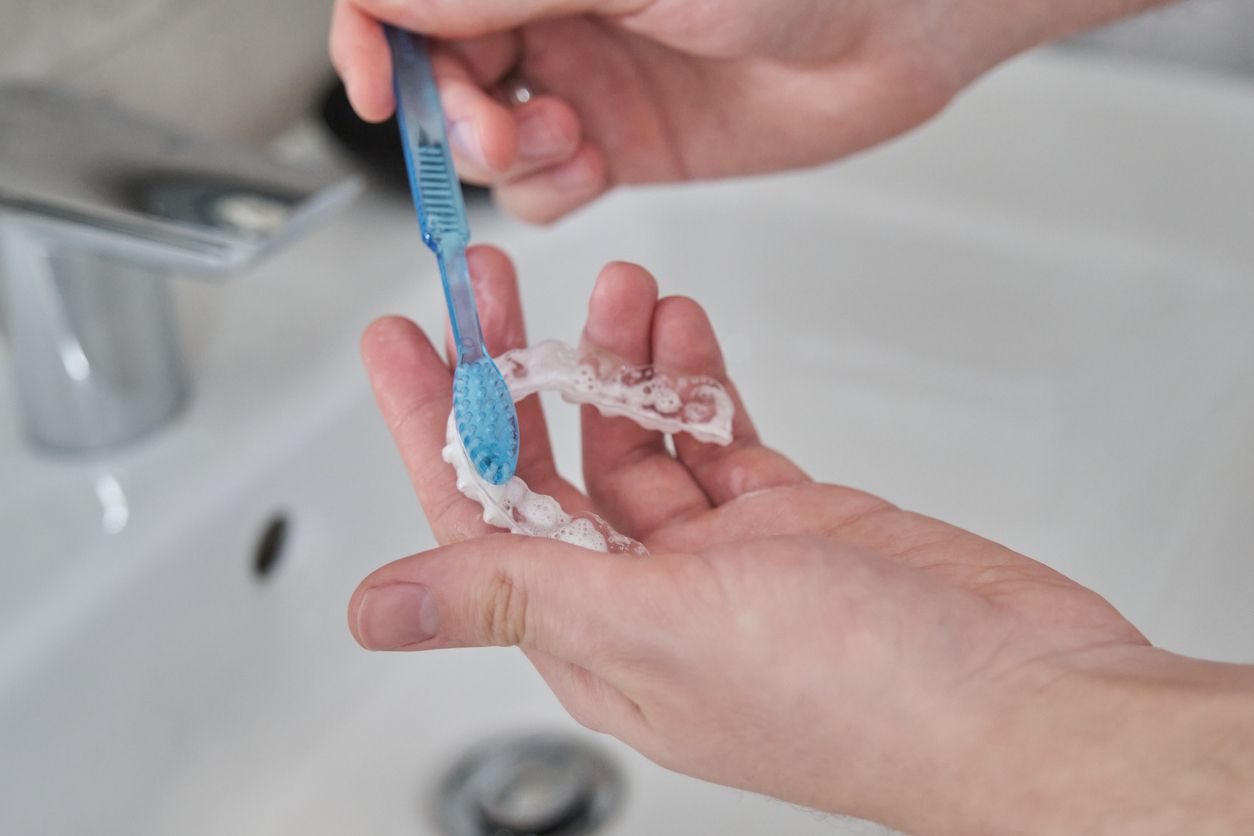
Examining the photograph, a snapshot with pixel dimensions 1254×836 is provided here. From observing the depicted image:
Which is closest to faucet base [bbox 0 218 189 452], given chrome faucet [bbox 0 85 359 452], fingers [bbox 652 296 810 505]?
chrome faucet [bbox 0 85 359 452]

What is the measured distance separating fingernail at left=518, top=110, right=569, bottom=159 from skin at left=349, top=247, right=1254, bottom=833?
0.32m

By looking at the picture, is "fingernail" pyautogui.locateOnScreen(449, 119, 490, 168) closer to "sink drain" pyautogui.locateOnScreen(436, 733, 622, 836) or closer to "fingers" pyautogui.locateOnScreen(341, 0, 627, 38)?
"fingers" pyautogui.locateOnScreen(341, 0, 627, 38)

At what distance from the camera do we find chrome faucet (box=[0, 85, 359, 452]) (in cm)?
56

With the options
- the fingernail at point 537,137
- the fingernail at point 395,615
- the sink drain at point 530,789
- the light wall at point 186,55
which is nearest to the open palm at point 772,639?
the fingernail at point 395,615

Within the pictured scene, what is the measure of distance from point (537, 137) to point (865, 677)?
0.37 m

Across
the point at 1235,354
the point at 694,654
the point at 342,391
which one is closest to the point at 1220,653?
the point at 1235,354

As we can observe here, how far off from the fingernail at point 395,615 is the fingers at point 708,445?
18 centimetres

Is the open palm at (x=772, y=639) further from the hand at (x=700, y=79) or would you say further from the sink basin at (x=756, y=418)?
the hand at (x=700, y=79)

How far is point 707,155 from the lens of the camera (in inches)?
29.4

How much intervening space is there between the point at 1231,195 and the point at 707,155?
13.4 inches

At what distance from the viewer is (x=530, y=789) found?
0.66 meters

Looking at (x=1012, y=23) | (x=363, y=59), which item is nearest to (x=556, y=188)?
(x=363, y=59)

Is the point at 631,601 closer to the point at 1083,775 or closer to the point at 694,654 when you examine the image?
the point at 694,654

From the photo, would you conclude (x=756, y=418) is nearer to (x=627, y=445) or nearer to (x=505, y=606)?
(x=627, y=445)
